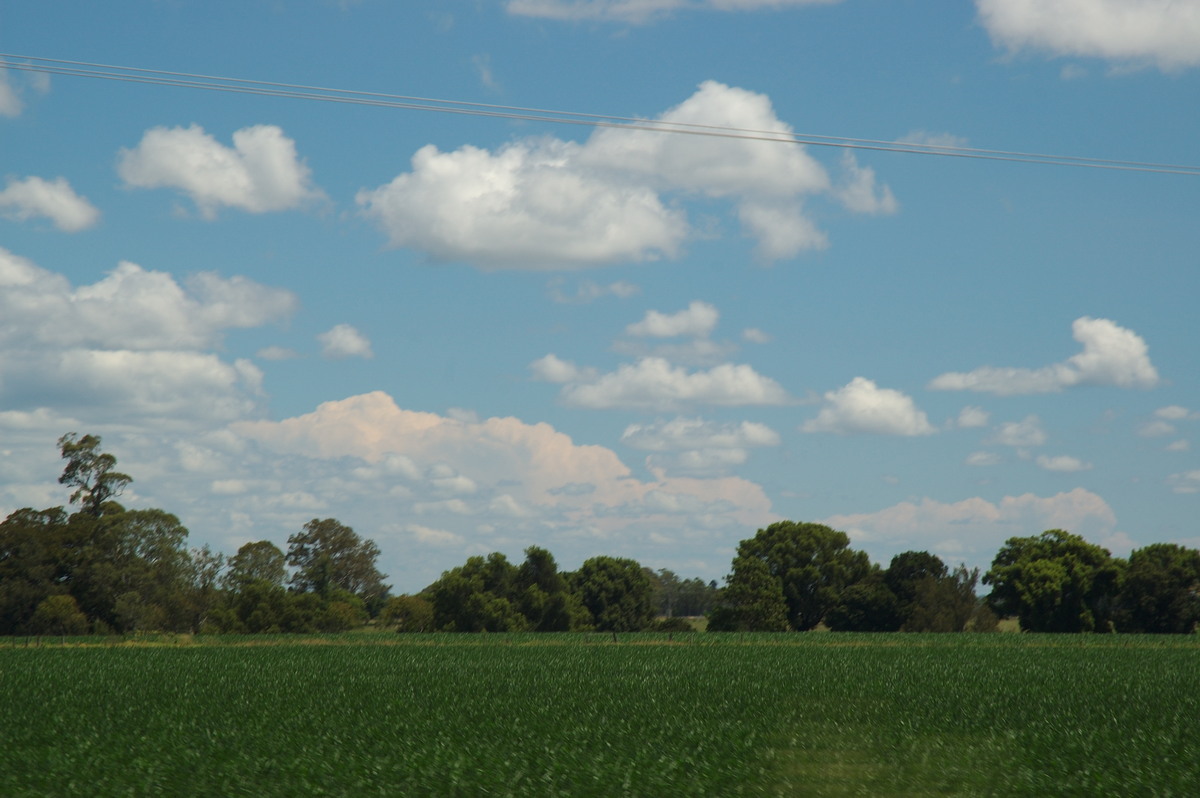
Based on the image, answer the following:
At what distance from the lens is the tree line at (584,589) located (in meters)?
69.4

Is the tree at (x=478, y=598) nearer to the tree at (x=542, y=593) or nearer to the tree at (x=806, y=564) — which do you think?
the tree at (x=542, y=593)

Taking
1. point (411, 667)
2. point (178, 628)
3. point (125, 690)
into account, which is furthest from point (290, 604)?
point (125, 690)

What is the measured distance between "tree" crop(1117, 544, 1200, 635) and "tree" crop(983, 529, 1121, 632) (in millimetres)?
987

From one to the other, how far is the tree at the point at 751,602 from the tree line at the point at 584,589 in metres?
0.12

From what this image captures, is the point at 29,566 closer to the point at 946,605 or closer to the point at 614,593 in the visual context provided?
the point at 614,593

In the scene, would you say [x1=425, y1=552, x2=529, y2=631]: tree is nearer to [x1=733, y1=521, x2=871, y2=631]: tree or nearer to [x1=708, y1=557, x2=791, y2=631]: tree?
[x1=708, y1=557, x2=791, y2=631]: tree

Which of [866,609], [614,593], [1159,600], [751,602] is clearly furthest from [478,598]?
[1159,600]

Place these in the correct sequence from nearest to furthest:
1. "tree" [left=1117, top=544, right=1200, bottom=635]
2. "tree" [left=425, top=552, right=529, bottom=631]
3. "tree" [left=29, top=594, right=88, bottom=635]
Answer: "tree" [left=29, top=594, right=88, bottom=635]
"tree" [left=1117, top=544, right=1200, bottom=635]
"tree" [left=425, top=552, right=529, bottom=631]

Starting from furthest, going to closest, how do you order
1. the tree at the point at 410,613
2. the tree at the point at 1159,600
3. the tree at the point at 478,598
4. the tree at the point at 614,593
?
the tree at the point at 614,593 < the tree at the point at 410,613 < the tree at the point at 478,598 < the tree at the point at 1159,600

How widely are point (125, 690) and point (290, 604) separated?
141 ft

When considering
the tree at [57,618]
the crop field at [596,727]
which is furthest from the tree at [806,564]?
the tree at [57,618]

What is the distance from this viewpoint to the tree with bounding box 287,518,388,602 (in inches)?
4070

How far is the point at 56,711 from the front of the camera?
24.4 m

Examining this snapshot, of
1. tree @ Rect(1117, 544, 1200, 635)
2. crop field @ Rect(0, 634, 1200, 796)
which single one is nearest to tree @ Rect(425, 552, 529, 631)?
crop field @ Rect(0, 634, 1200, 796)
